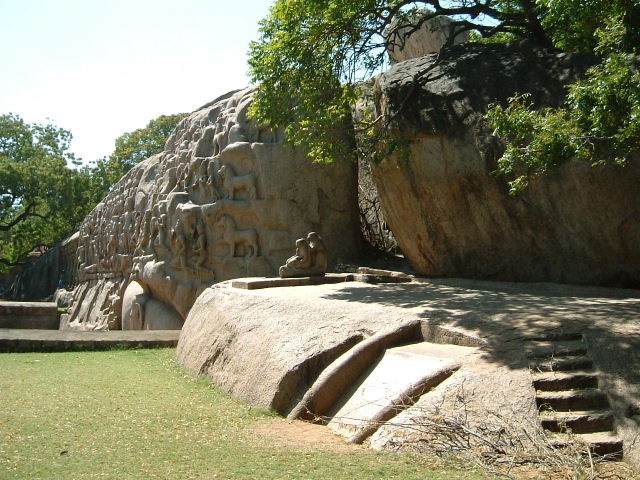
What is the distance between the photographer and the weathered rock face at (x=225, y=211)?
1845cm

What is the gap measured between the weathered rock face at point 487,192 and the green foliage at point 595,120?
2.80 m

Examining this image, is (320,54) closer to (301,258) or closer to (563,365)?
(301,258)

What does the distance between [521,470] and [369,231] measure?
15.3m

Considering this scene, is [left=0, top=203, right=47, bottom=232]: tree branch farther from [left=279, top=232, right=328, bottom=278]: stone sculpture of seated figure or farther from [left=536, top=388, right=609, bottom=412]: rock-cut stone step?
[left=536, top=388, right=609, bottom=412]: rock-cut stone step

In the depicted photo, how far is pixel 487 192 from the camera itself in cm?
1195

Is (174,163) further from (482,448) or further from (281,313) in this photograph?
(482,448)

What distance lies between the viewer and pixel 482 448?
5.26 m

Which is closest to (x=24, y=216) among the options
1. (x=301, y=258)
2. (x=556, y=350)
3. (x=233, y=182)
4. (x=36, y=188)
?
(x=36, y=188)

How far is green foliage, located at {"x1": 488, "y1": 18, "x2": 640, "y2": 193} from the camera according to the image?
664cm

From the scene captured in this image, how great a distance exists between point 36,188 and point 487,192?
30.6 m

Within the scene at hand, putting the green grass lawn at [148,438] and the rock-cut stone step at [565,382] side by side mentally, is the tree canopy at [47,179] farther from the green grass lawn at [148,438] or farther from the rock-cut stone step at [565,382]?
the rock-cut stone step at [565,382]

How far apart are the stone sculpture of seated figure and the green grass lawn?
4184 mm

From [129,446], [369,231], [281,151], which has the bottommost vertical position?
[129,446]

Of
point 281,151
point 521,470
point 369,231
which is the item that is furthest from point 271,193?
point 521,470
